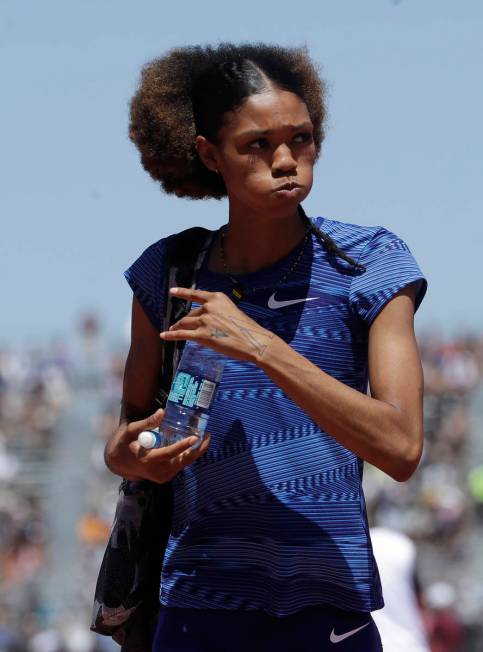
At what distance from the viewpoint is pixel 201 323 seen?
276 centimetres

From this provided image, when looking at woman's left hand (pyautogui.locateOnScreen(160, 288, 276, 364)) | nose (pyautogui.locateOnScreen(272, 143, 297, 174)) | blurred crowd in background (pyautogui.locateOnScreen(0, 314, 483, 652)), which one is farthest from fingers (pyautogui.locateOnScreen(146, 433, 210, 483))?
blurred crowd in background (pyautogui.locateOnScreen(0, 314, 483, 652))

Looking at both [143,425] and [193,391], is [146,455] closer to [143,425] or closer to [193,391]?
[143,425]

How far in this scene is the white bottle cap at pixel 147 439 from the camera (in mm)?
2896

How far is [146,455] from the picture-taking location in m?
2.91

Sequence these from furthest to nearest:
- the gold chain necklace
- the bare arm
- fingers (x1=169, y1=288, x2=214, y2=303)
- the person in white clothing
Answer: the person in white clothing → the gold chain necklace → fingers (x1=169, y1=288, x2=214, y2=303) → the bare arm

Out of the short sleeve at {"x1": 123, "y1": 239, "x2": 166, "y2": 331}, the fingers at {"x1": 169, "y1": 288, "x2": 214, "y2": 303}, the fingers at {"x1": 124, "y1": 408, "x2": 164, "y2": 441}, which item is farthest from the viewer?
the short sleeve at {"x1": 123, "y1": 239, "x2": 166, "y2": 331}

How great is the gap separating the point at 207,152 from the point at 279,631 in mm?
1100

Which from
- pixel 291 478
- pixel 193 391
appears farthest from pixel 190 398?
pixel 291 478

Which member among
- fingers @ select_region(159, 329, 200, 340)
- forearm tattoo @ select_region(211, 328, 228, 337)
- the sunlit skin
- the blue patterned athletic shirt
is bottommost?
the blue patterned athletic shirt

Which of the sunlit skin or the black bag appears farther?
the black bag

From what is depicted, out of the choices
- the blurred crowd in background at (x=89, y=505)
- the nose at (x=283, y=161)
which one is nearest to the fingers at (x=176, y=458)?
the nose at (x=283, y=161)

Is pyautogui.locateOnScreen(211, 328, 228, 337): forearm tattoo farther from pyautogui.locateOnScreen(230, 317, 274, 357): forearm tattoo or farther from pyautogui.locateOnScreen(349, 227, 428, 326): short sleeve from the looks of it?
pyautogui.locateOnScreen(349, 227, 428, 326): short sleeve

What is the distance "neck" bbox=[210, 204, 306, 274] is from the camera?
10.2 feet

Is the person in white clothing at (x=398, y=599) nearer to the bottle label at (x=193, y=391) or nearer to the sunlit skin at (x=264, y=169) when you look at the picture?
the sunlit skin at (x=264, y=169)
